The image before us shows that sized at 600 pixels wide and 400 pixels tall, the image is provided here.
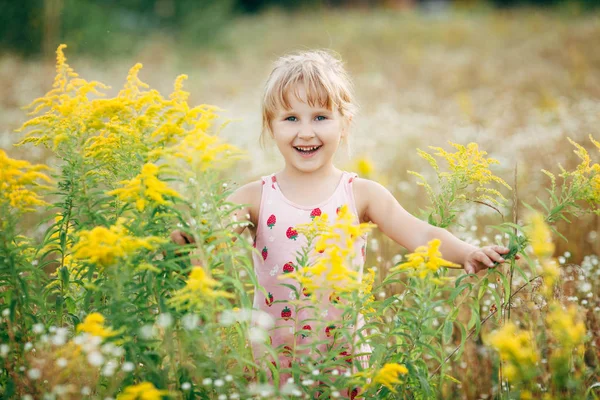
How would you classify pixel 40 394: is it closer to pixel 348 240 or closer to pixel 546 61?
pixel 348 240

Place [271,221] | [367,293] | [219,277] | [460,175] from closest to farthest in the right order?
[219,277] → [367,293] → [460,175] → [271,221]

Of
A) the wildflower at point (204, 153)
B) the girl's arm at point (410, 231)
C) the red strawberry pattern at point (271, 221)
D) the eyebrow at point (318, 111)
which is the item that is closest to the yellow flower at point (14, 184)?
the wildflower at point (204, 153)

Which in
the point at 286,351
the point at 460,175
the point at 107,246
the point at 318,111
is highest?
the point at 318,111

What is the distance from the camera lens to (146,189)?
1.86 metres

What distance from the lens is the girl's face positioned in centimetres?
265

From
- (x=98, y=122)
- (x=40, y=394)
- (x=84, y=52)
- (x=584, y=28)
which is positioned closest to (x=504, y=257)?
(x=98, y=122)


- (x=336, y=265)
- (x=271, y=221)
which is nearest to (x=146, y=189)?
(x=336, y=265)

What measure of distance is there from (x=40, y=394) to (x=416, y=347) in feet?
4.75

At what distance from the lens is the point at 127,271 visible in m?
1.86

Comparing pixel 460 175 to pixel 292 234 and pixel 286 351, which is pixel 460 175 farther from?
pixel 286 351

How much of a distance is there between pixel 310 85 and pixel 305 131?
230 mm

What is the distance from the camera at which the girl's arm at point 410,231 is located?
2.28 meters

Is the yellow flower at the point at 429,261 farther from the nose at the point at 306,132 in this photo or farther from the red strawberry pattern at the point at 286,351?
the nose at the point at 306,132

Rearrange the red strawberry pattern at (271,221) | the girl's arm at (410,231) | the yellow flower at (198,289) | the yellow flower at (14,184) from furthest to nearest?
the red strawberry pattern at (271,221), the girl's arm at (410,231), the yellow flower at (14,184), the yellow flower at (198,289)
